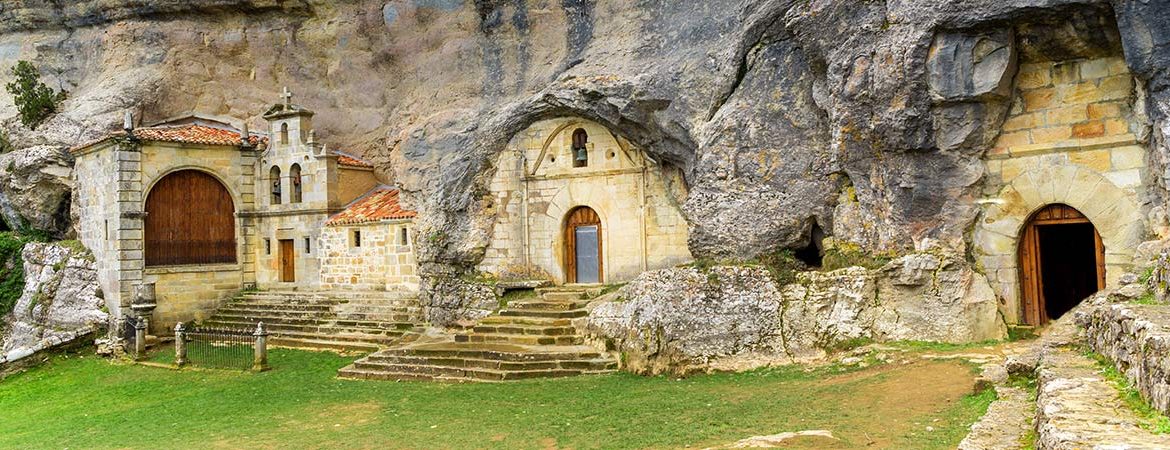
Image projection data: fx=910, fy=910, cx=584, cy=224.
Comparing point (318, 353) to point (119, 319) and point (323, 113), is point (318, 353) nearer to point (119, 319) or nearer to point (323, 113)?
point (119, 319)

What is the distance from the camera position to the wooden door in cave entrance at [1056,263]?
592 inches

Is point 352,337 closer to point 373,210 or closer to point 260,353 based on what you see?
point 260,353

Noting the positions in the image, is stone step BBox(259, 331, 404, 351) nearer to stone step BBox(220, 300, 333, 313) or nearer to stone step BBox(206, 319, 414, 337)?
stone step BBox(206, 319, 414, 337)

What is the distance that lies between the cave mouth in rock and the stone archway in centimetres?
280

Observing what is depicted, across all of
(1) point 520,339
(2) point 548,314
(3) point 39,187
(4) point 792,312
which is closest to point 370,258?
(2) point 548,314

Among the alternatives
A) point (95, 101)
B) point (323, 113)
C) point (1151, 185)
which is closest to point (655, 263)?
point (1151, 185)

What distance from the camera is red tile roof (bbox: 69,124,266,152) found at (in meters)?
25.7

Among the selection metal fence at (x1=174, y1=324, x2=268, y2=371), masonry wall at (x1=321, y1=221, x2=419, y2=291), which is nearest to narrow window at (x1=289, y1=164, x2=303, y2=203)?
masonry wall at (x1=321, y1=221, x2=419, y2=291)

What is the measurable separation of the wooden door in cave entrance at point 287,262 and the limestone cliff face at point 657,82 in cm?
366

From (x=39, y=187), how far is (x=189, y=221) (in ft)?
17.4

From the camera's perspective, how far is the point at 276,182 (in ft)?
90.7

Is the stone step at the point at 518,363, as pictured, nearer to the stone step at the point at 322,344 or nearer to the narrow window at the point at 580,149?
the stone step at the point at 322,344

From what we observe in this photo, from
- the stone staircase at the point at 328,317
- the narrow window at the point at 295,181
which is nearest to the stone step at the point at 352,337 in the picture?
the stone staircase at the point at 328,317

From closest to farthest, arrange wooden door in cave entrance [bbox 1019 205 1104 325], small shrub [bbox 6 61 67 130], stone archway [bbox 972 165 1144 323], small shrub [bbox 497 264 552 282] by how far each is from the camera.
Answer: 1. stone archway [bbox 972 165 1144 323]
2. wooden door in cave entrance [bbox 1019 205 1104 325]
3. small shrub [bbox 497 264 552 282]
4. small shrub [bbox 6 61 67 130]
